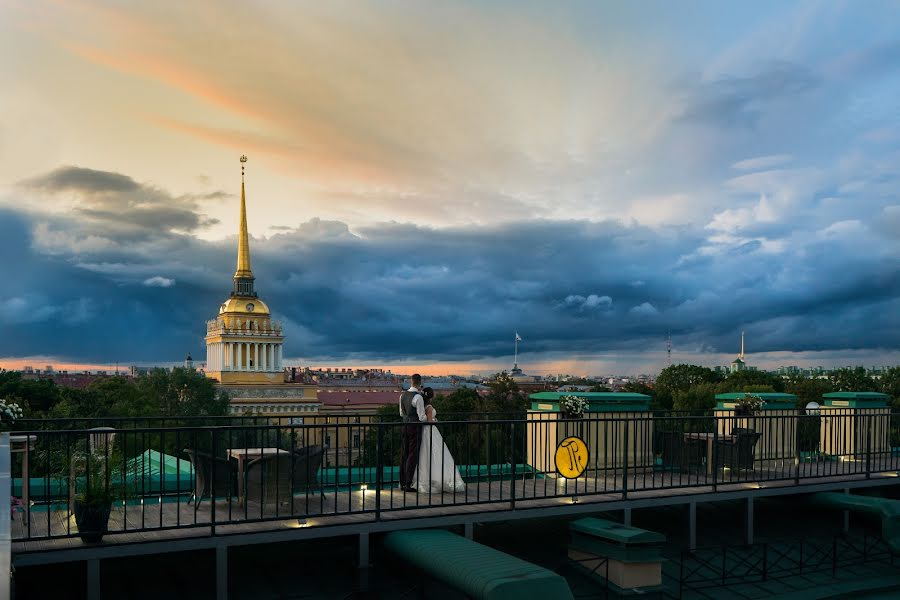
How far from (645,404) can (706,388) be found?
74.5 metres

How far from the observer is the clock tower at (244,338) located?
130 m

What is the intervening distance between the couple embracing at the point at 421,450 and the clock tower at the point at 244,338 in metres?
121

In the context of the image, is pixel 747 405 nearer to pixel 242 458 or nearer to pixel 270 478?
pixel 270 478

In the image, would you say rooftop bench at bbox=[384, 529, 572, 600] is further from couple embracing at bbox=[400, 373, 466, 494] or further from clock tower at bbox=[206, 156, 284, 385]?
clock tower at bbox=[206, 156, 284, 385]

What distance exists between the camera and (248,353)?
133 m

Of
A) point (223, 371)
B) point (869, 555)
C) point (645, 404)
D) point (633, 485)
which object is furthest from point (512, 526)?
point (223, 371)

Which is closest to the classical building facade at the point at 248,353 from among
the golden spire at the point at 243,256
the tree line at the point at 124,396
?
the golden spire at the point at 243,256

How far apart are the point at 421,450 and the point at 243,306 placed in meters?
128

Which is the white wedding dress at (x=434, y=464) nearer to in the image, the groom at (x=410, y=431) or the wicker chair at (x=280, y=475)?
the groom at (x=410, y=431)

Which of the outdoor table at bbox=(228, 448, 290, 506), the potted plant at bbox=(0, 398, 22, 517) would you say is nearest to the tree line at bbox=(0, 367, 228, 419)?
the potted plant at bbox=(0, 398, 22, 517)

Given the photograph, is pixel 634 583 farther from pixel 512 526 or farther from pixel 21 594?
pixel 21 594

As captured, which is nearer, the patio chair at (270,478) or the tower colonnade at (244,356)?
the patio chair at (270,478)

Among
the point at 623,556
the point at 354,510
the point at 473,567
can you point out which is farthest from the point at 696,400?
the point at 473,567

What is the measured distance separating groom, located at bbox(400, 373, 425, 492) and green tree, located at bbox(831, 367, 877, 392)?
87953mm
